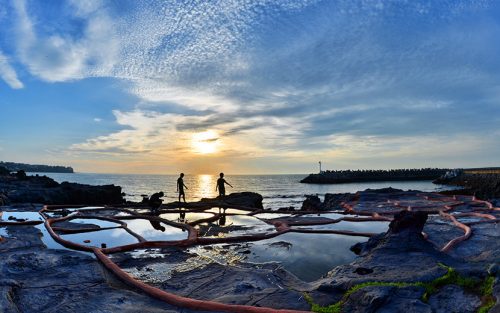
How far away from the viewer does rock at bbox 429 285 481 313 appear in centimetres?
497

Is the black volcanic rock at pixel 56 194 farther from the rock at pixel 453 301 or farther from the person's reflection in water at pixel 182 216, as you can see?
the rock at pixel 453 301

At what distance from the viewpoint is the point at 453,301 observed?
522cm

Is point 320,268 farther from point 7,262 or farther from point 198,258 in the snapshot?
point 7,262

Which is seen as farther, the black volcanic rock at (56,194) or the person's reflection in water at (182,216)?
the black volcanic rock at (56,194)

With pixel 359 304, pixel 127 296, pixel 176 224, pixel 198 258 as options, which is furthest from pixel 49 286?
pixel 176 224

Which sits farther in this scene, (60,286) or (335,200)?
(335,200)

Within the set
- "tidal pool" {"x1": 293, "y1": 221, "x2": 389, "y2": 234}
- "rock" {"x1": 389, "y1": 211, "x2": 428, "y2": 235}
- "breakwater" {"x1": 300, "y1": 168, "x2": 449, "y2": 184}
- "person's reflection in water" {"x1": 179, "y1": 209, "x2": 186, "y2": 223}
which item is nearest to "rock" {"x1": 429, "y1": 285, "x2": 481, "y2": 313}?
"rock" {"x1": 389, "y1": 211, "x2": 428, "y2": 235}

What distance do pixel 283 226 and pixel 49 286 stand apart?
8.84 meters

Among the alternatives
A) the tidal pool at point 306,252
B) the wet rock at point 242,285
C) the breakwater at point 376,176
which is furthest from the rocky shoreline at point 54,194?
the breakwater at point 376,176

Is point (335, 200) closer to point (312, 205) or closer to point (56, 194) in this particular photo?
point (312, 205)

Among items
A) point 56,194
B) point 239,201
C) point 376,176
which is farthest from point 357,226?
point 376,176

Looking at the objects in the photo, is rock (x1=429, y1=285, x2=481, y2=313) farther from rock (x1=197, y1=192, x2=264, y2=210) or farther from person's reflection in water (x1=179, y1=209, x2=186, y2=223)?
rock (x1=197, y1=192, x2=264, y2=210)

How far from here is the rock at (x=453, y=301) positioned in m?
4.97

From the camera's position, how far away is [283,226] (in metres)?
13.7
